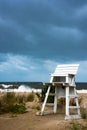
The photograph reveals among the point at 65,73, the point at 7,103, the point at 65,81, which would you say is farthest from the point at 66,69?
the point at 7,103

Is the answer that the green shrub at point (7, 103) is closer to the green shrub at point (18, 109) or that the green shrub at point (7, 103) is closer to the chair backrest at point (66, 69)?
the green shrub at point (18, 109)

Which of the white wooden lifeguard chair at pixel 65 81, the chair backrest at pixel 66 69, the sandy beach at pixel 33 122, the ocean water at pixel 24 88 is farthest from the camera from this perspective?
the ocean water at pixel 24 88

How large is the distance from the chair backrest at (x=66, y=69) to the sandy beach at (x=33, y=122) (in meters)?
1.70

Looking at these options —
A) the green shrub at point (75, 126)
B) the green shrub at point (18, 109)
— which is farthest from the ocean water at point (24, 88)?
the green shrub at point (75, 126)

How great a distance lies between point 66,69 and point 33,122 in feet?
9.48

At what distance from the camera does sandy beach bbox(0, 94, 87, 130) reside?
40.1 feet

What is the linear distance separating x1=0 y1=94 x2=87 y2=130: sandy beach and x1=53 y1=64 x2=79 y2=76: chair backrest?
5.59ft

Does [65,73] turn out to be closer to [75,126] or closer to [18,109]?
[18,109]

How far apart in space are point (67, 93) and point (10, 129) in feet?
10.00

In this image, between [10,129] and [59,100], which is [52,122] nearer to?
[10,129]

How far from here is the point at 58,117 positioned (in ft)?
47.0

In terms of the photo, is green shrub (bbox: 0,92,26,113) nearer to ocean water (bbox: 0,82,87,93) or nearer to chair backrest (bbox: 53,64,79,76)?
chair backrest (bbox: 53,64,79,76)

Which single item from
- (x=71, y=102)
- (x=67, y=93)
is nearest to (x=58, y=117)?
(x=67, y=93)

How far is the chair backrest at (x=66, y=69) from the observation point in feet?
48.5
